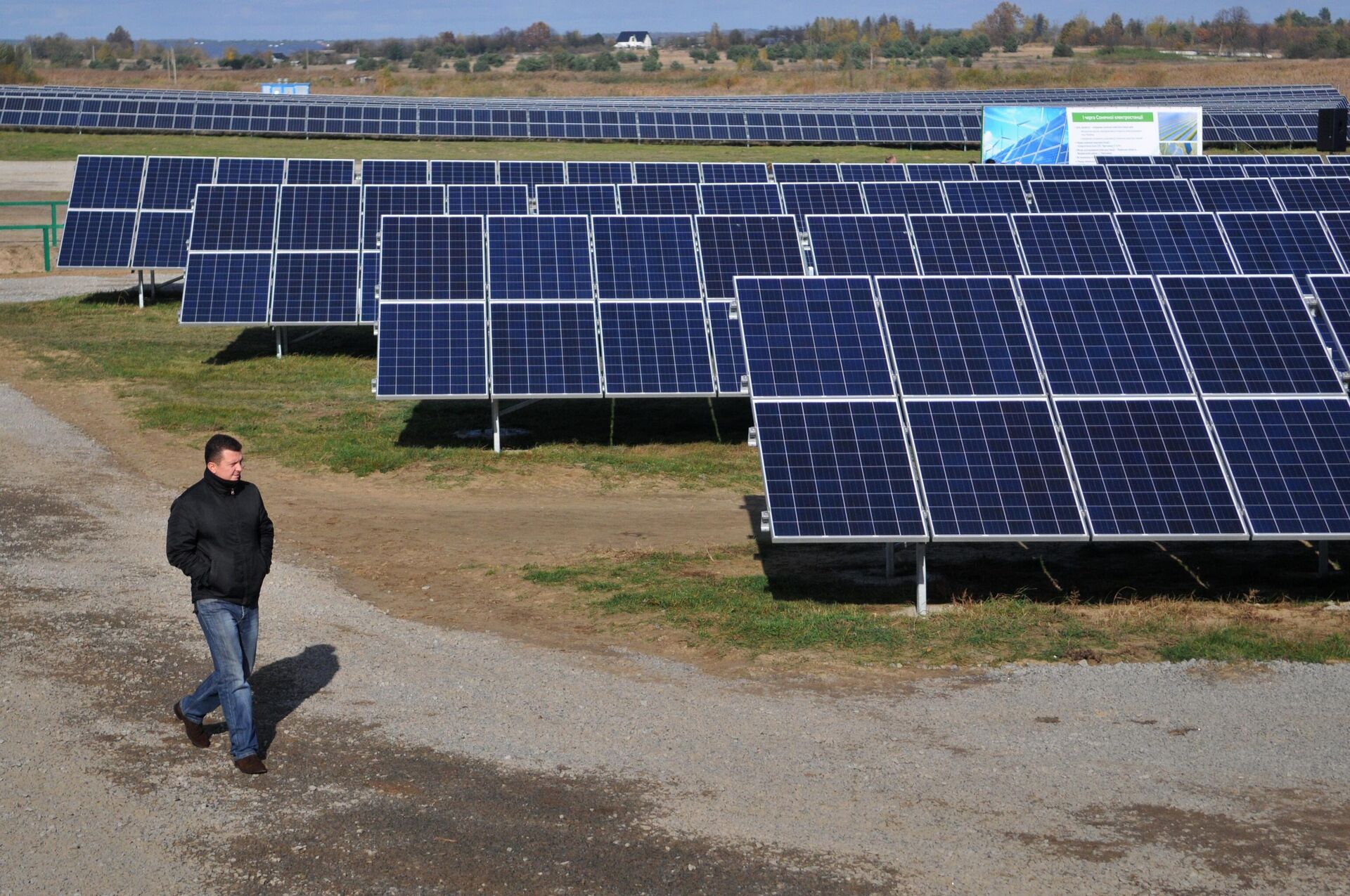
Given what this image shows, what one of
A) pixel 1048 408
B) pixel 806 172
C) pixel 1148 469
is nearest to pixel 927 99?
pixel 806 172

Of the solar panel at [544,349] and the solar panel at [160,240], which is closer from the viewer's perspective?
the solar panel at [544,349]

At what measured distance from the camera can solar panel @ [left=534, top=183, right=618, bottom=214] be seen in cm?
2575

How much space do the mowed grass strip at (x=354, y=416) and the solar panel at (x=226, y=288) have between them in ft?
2.98

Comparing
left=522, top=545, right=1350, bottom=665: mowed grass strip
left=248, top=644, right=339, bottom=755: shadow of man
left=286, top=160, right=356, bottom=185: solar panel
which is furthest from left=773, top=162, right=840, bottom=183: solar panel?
left=248, top=644, right=339, bottom=755: shadow of man

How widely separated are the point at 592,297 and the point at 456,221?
8.78ft

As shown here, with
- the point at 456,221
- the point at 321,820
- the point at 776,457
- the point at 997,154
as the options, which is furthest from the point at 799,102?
the point at 321,820

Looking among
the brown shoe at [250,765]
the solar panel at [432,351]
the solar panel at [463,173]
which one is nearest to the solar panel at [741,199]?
the solar panel at [432,351]

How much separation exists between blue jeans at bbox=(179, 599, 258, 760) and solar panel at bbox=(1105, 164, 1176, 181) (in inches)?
914

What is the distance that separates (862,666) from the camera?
37.7 feet

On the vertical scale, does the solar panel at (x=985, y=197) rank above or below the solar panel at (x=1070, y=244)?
above

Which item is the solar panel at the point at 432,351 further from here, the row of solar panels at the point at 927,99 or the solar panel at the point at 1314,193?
the row of solar panels at the point at 927,99

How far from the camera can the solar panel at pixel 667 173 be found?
3294 cm

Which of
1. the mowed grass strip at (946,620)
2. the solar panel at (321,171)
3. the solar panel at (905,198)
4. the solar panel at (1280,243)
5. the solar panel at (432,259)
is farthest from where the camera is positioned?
the solar panel at (321,171)

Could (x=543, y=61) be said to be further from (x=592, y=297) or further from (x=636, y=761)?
(x=636, y=761)
